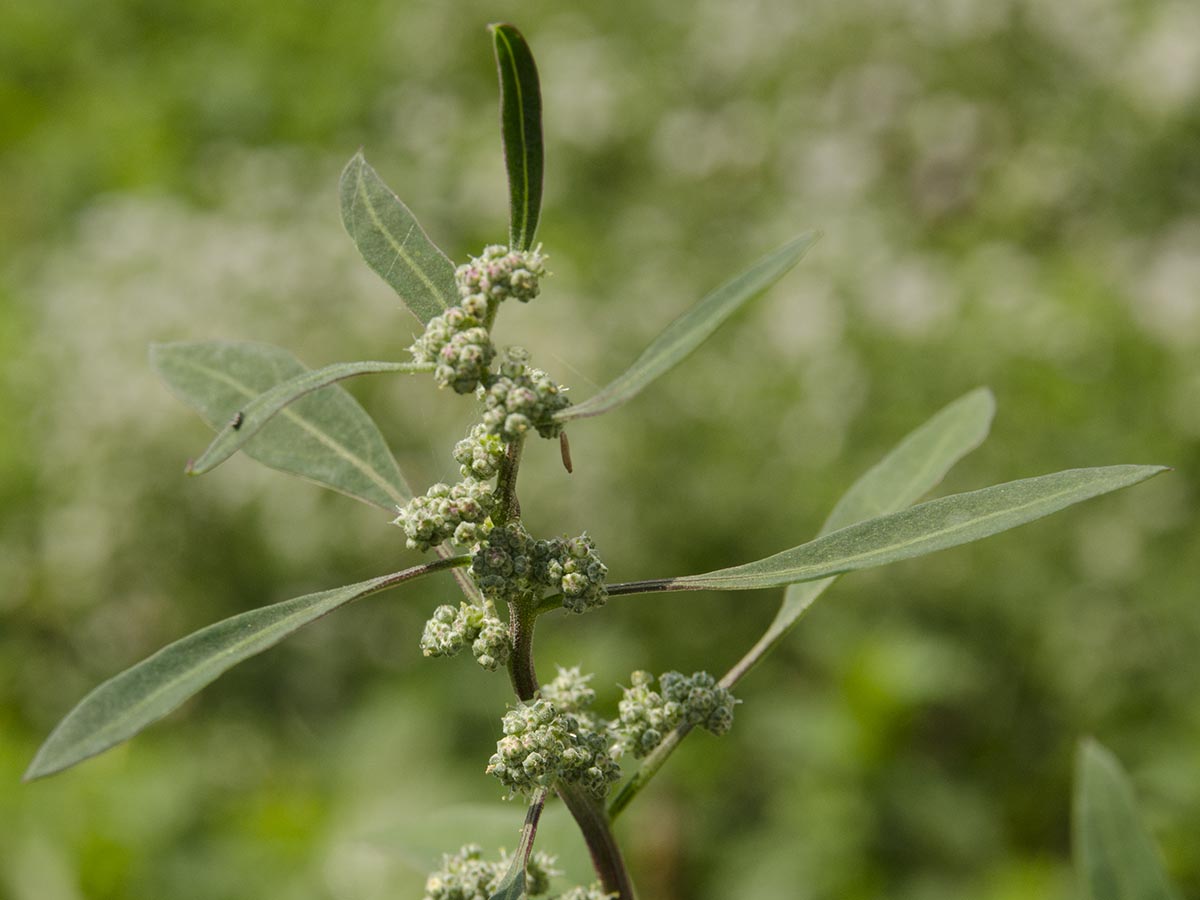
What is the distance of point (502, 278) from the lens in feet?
3.27

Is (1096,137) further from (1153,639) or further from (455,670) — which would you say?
(455,670)

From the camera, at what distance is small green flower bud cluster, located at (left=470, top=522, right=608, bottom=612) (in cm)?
97

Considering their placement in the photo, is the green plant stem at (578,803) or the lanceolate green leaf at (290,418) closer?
the green plant stem at (578,803)

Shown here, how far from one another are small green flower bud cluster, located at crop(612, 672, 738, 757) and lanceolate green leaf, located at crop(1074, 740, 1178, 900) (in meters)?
0.69

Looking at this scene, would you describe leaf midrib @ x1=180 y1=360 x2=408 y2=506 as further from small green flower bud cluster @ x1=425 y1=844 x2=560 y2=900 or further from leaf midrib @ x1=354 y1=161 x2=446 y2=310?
small green flower bud cluster @ x1=425 y1=844 x2=560 y2=900

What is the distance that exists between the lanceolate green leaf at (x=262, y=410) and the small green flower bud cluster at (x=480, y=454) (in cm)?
10

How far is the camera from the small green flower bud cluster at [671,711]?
1111 millimetres

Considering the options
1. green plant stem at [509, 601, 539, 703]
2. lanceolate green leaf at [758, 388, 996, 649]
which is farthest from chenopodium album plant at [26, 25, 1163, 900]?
lanceolate green leaf at [758, 388, 996, 649]

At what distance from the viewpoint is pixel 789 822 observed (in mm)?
3525

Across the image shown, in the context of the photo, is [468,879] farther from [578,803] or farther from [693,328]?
[693,328]

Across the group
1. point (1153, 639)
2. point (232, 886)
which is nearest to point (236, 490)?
point (232, 886)

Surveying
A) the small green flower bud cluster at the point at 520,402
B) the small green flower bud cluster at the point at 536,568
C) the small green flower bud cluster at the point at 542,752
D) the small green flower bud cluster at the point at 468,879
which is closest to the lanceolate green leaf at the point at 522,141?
the small green flower bud cluster at the point at 520,402

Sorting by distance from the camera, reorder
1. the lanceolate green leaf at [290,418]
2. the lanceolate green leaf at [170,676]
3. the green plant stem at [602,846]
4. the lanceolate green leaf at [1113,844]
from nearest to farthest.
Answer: the lanceolate green leaf at [170,676], the green plant stem at [602,846], the lanceolate green leaf at [290,418], the lanceolate green leaf at [1113,844]

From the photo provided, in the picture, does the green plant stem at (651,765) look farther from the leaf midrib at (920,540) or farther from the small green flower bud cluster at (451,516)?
the small green flower bud cluster at (451,516)
